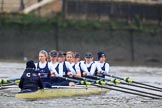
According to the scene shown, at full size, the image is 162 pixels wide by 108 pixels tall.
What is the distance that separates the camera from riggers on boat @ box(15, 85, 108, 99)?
60.5 feet

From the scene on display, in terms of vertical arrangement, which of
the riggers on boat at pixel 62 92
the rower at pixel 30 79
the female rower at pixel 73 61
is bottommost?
the riggers on boat at pixel 62 92

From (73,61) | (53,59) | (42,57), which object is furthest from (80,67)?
(42,57)

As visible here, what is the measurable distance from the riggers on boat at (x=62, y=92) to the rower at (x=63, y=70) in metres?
0.19

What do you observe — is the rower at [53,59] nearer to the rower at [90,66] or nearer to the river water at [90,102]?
the river water at [90,102]

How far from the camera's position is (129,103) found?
18906 mm

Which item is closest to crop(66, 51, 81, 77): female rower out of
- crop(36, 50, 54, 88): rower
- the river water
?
the river water

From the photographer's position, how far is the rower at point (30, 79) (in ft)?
59.3

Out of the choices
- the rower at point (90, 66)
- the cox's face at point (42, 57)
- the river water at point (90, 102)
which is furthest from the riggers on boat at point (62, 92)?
the cox's face at point (42, 57)

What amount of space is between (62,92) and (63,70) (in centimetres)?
101

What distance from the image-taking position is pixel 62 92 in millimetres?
19531

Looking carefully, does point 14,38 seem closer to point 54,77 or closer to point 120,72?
point 120,72

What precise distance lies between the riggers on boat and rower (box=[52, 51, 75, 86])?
0.63 ft

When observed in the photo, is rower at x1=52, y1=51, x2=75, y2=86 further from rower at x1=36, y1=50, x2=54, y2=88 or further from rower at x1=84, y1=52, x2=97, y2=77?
rower at x1=84, y1=52, x2=97, y2=77

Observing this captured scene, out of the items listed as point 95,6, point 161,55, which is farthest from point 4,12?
point 161,55
